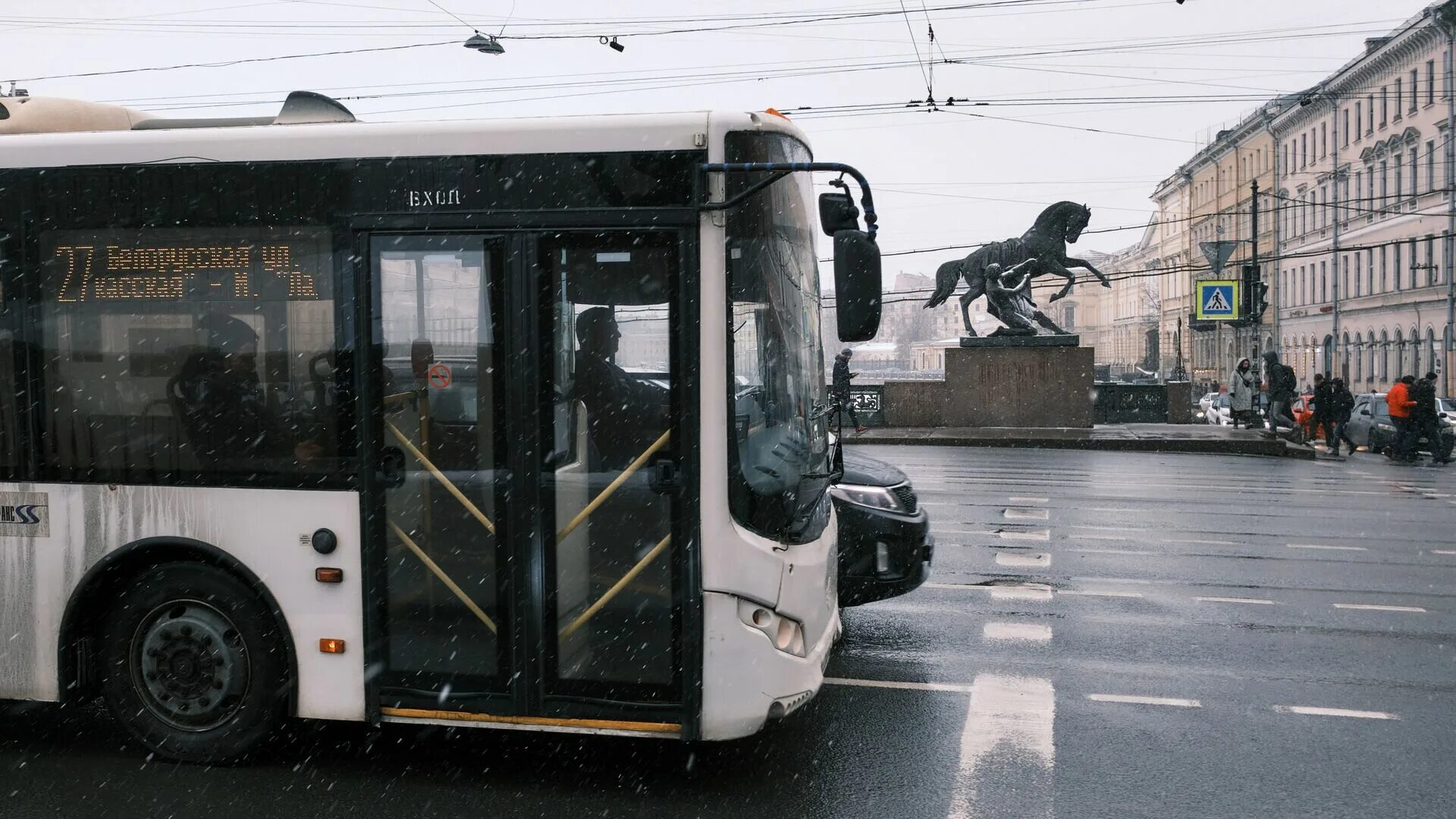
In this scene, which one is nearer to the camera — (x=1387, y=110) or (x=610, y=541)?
(x=610, y=541)

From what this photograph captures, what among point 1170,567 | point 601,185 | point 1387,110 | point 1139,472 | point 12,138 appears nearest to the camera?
point 601,185

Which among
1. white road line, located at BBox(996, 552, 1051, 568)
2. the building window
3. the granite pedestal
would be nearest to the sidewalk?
the granite pedestal

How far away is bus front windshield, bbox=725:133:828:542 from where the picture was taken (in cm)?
487

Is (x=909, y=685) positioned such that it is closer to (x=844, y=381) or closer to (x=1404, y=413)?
(x=844, y=381)

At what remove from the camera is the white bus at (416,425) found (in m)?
4.89

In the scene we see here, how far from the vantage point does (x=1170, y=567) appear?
10.5 metres

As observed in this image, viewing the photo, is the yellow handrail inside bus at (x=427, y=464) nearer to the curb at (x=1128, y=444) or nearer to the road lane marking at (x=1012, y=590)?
the road lane marking at (x=1012, y=590)

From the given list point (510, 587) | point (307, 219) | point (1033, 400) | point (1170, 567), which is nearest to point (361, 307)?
point (307, 219)

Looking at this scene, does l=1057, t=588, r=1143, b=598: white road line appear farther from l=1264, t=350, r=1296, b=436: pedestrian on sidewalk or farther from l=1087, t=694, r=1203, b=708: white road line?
l=1264, t=350, r=1296, b=436: pedestrian on sidewalk

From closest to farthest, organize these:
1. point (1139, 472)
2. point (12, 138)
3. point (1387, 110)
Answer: point (12, 138), point (1139, 472), point (1387, 110)

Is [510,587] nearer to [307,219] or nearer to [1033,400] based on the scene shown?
[307,219]

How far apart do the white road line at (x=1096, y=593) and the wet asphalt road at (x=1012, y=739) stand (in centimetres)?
9

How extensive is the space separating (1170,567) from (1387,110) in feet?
174

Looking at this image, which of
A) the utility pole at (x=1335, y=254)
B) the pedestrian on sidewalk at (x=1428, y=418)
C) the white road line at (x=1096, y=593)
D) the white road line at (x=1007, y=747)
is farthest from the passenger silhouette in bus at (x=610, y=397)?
the utility pole at (x=1335, y=254)
